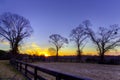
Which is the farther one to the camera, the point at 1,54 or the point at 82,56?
the point at 82,56

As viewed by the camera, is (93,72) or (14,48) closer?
(93,72)

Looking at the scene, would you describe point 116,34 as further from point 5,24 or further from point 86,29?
point 5,24

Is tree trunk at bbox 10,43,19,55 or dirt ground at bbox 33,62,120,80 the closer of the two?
dirt ground at bbox 33,62,120,80

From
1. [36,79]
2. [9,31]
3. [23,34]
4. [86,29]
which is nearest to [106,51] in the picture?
[86,29]

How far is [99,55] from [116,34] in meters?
7.81

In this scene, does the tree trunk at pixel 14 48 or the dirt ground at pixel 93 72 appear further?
the tree trunk at pixel 14 48

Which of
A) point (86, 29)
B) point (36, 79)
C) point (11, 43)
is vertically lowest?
point (36, 79)

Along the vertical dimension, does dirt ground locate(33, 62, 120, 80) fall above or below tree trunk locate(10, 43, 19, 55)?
below

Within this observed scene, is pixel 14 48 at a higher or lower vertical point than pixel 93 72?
higher

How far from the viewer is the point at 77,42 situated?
66.8m

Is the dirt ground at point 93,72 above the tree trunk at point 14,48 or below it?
below

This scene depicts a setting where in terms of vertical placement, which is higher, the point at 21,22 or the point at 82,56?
the point at 21,22

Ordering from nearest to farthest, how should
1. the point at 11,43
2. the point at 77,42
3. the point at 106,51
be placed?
the point at 11,43 < the point at 106,51 < the point at 77,42

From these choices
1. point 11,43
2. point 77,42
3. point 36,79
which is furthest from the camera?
point 77,42
